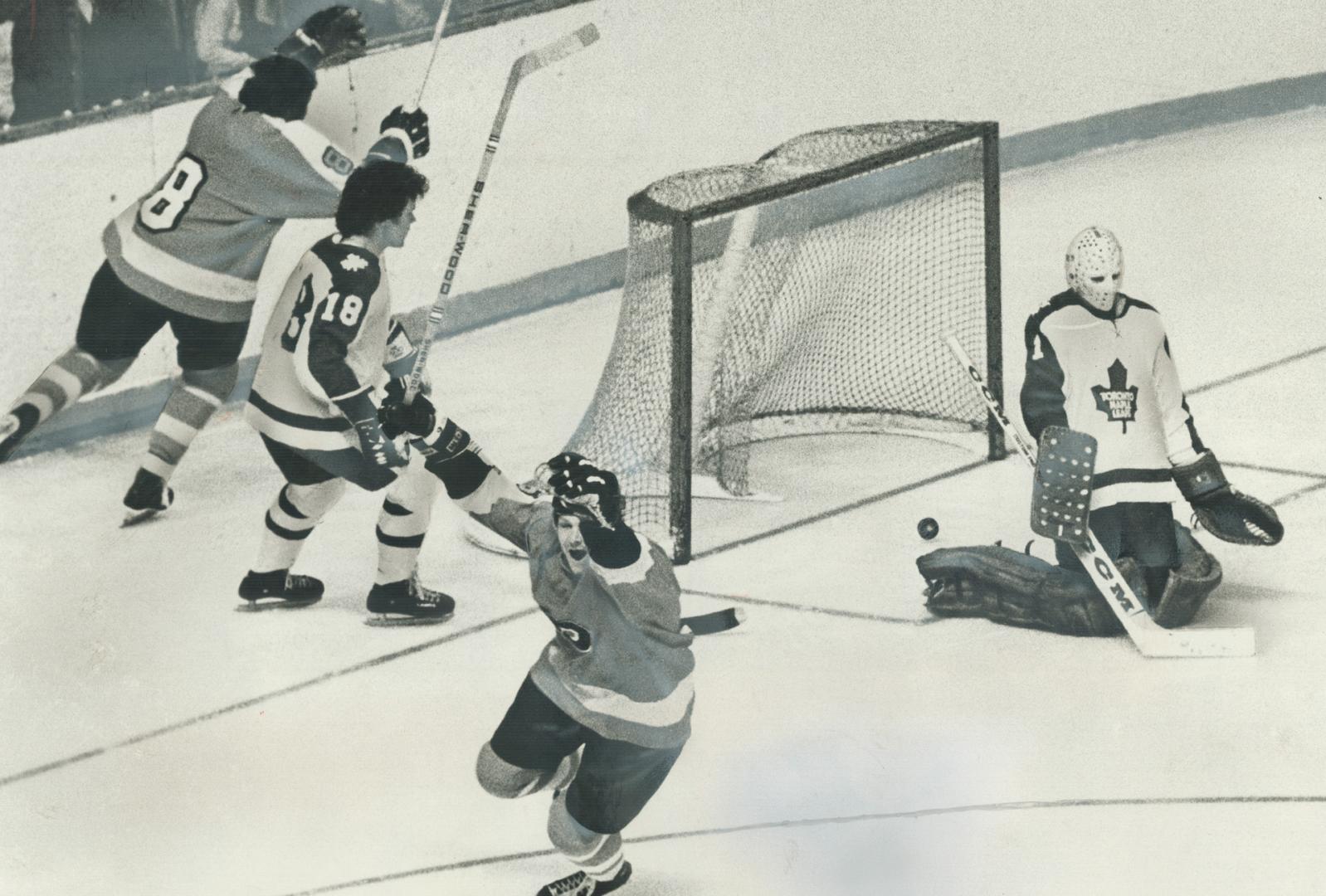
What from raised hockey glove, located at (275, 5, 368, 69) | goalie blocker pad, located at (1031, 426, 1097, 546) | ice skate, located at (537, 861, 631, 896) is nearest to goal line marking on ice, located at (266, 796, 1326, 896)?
ice skate, located at (537, 861, 631, 896)

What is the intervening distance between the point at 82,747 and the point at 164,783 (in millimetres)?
245

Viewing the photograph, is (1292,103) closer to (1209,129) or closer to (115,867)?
(1209,129)

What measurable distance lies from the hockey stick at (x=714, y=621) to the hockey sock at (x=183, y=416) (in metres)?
1.84

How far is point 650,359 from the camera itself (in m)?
6.76

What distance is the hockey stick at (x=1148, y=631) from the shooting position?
616 centimetres

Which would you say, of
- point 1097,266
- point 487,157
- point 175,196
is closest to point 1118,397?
point 1097,266

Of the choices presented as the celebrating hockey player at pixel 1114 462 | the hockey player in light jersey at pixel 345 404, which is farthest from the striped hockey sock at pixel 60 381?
the celebrating hockey player at pixel 1114 462

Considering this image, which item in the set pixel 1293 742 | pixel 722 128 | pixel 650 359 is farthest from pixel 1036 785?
pixel 722 128

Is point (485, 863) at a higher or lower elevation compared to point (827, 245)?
lower

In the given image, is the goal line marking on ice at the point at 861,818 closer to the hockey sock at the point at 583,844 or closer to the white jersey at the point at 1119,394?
the hockey sock at the point at 583,844

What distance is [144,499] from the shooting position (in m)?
6.66

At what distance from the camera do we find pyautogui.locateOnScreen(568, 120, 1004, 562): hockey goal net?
6746 millimetres

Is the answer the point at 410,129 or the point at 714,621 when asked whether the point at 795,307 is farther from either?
the point at 714,621

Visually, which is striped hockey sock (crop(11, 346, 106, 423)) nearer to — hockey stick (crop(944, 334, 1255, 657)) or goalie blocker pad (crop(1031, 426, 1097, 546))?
goalie blocker pad (crop(1031, 426, 1097, 546))
